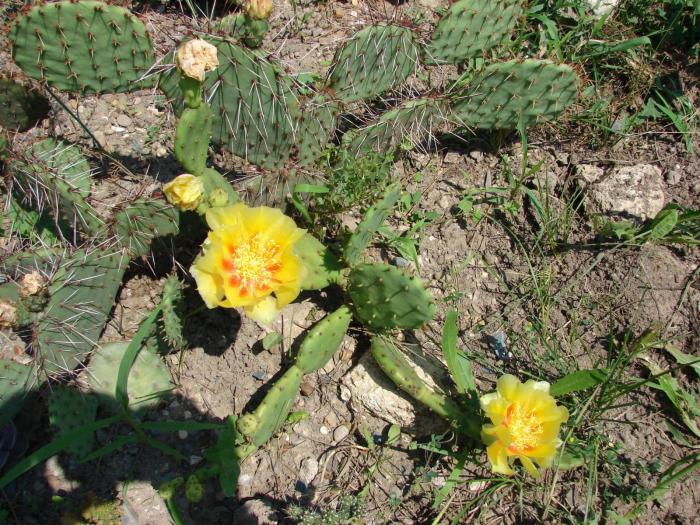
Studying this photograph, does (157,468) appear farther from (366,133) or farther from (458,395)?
(366,133)

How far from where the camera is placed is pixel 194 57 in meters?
1.75

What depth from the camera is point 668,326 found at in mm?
2500

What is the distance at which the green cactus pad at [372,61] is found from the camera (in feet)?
8.14

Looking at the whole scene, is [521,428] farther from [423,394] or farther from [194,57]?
[194,57]

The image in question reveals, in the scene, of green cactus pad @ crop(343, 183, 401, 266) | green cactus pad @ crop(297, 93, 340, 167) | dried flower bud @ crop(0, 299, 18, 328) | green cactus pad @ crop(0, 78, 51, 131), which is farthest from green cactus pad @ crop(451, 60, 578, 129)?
dried flower bud @ crop(0, 299, 18, 328)

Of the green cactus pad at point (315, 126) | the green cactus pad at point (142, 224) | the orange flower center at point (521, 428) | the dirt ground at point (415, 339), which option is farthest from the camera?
the green cactus pad at point (315, 126)

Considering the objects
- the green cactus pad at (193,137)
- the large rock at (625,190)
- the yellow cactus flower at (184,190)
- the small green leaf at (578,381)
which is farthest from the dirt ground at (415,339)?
the yellow cactus flower at (184,190)

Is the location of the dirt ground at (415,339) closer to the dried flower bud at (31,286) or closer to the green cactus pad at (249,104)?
the green cactus pad at (249,104)

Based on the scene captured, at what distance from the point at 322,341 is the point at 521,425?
79 centimetres

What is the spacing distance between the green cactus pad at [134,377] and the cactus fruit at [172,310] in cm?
15

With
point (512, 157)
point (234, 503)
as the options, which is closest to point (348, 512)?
point (234, 503)

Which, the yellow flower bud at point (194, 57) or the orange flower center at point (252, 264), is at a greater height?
the yellow flower bud at point (194, 57)

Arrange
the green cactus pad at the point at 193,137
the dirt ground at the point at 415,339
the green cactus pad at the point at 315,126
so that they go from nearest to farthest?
the green cactus pad at the point at 193,137, the dirt ground at the point at 415,339, the green cactus pad at the point at 315,126

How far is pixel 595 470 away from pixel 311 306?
1.30 meters
